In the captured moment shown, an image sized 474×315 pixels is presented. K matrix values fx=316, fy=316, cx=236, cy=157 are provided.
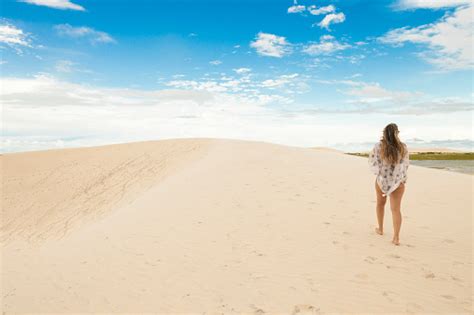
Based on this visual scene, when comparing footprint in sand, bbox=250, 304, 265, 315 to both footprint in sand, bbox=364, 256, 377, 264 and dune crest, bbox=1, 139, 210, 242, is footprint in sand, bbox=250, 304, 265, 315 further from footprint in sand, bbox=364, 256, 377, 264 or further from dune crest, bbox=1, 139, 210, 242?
dune crest, bbox=1, 139, 210, 242

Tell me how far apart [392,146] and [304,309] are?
12.0 ft

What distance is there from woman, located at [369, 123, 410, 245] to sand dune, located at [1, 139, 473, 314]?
3.29ft

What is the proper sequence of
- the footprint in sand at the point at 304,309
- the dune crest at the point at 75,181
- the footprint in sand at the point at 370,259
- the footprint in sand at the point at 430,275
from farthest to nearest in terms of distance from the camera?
the dune crest at the point at 75,181
the footprint in sand at the point at 370,259
the footprint in sand at the point at 430,275
the footprint in sand at the point at 304,309

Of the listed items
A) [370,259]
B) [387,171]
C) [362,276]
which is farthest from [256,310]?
[387,171]

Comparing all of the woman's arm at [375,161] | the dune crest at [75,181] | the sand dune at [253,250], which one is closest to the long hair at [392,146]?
the woman's arm at [375,161]

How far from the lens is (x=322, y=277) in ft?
17.7

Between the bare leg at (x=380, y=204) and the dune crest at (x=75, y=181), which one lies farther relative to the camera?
the dune crest at (x=75, y=181)

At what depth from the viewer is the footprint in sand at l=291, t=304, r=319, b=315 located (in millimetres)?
4445

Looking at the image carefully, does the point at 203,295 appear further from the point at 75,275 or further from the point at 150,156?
the point at 150,156

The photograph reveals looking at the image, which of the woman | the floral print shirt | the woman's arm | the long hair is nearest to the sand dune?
the woman

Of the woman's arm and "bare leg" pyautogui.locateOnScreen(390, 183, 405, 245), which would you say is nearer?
"bare leg" pyautogui.locateOnScreen(390, 183, 405, 245)

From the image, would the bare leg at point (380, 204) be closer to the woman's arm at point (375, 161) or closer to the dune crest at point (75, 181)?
the woman's arm at point (375, 161)

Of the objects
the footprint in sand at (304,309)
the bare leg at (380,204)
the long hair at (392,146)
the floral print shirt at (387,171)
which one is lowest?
the footprint in sand at (304,309)

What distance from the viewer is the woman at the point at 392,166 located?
6281 millimetres
